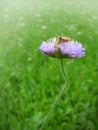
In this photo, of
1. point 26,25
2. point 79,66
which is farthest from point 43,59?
point 26,25

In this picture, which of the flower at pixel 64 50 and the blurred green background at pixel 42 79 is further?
the blurred green background at pixel 42 79

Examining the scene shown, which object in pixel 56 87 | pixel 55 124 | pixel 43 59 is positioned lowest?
pixel 55 124

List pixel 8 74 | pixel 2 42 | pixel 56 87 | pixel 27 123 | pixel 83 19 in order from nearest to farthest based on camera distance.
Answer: pixel 27 123
pixel 56 87
pixel 8 74
pixel 2 42
pixel 83 19

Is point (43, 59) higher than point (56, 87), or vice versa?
point (43, 59)

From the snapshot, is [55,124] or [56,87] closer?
[55,124]

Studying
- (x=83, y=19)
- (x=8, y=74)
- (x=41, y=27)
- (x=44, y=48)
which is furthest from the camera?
(x=83, y=19)

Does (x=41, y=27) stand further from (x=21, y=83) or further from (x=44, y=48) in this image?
(x=44, y=48)

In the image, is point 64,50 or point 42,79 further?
point 42,79

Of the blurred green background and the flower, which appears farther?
the blurred green background
